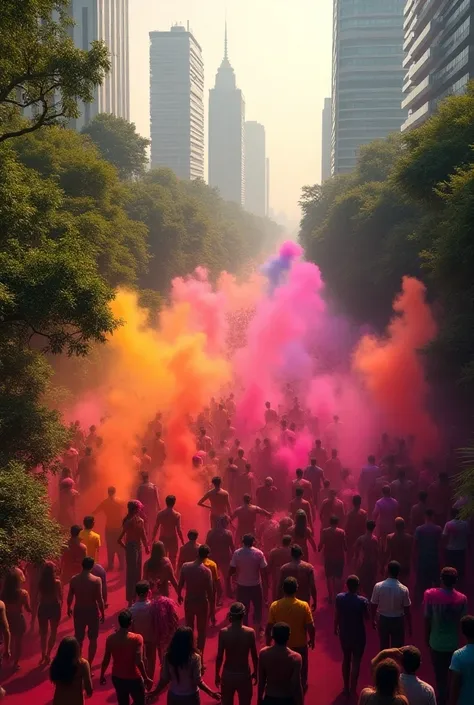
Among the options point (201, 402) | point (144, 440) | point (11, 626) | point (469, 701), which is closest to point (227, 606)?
point (11, 626)

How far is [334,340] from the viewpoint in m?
38.6

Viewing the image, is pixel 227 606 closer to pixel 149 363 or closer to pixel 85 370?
pixel 85 370

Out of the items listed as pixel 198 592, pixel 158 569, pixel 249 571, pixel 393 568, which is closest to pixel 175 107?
pixel 158 569

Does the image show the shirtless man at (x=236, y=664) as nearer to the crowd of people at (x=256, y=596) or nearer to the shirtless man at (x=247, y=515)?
the crowd of people at (x=256, y=596)

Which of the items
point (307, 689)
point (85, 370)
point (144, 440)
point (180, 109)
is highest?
point (180, 109)

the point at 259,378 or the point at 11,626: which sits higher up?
the point at 259,378

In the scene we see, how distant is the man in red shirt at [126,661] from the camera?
6.58 m

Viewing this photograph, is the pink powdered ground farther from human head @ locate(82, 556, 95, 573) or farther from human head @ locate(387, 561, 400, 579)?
human head @ locate(387, 561, 400, 579)

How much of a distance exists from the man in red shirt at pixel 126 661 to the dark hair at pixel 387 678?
2174 mm

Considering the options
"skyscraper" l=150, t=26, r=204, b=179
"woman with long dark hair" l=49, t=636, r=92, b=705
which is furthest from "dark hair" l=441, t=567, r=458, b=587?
"skyscraper" l=150, t=26, r=204, b=179

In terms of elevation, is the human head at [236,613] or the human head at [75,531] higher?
the human head at [75,531]

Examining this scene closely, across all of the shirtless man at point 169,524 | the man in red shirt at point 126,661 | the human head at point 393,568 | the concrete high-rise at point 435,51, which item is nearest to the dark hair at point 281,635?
the man in red shirt at point 126,661

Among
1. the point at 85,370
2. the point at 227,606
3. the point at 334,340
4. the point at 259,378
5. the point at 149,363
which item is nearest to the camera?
the point at 227,606

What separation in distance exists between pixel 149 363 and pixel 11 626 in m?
14.8
